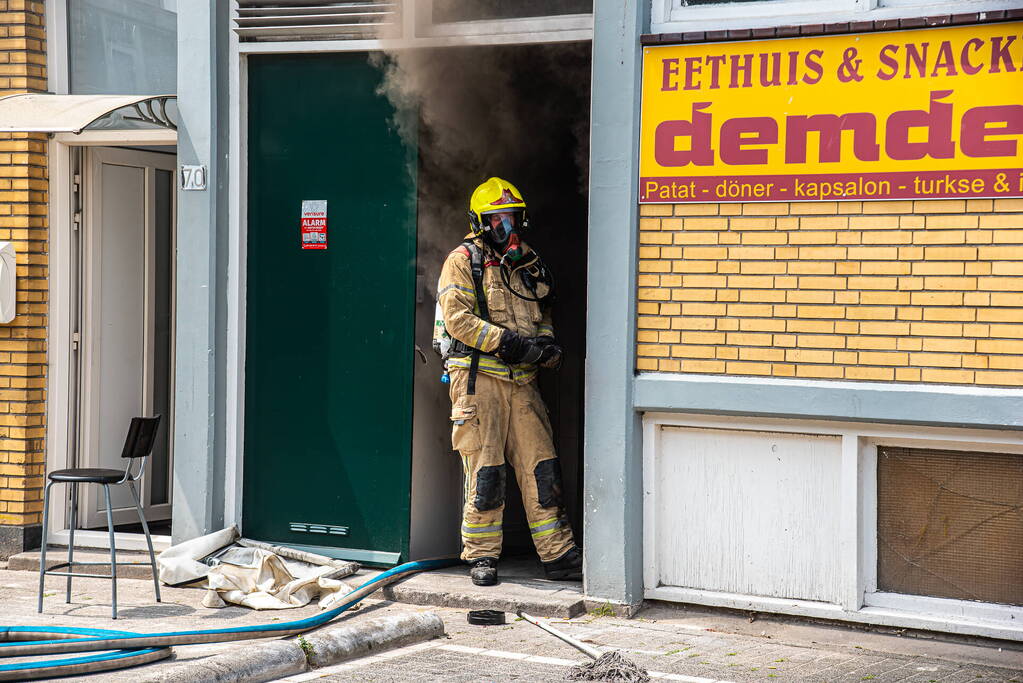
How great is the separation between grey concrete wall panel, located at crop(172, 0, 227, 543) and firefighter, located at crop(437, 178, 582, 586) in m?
1.62

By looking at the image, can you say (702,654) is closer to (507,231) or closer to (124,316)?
(507,231)

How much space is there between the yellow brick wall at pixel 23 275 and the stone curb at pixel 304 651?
3.07 metres

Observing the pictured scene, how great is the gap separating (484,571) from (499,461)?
2.15 feet

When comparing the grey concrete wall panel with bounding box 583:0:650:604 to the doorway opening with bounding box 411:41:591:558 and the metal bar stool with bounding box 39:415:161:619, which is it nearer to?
the doorway opening with bounding box 411:41:591:558

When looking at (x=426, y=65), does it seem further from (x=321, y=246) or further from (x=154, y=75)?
(x=154, y=75)

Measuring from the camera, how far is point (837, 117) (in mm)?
6449

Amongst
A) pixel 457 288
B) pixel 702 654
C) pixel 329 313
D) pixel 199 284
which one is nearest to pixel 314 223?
pixel 329 313

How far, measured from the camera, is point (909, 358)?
631cm

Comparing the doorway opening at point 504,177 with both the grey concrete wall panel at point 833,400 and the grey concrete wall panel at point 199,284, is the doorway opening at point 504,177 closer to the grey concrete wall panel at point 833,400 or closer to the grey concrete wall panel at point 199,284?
the grey concrete wall panel at point 199,284

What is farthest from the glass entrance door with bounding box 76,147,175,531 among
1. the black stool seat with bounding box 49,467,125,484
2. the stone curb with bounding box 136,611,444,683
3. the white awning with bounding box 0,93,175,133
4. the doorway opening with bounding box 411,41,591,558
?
the stone curb with bounding box 136,611,444,683

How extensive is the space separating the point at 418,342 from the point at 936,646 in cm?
352

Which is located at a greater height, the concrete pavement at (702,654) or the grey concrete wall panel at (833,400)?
the grey concrete wall panel at (833,400)

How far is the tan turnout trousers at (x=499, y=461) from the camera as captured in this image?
24.3ft

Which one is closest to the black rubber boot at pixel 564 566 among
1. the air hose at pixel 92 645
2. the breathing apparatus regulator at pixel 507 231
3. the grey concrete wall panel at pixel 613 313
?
the grey concrete wall panel at pixel 613 313
